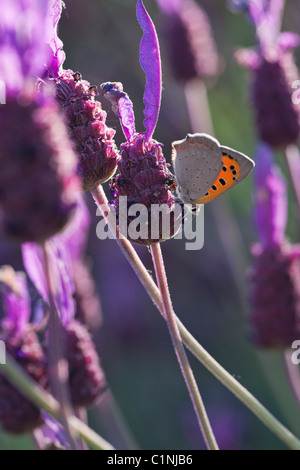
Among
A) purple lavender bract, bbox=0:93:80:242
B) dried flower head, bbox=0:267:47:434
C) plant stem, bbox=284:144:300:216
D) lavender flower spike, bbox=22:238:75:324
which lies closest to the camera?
purple lavender bract, bbox=0:93:80:242

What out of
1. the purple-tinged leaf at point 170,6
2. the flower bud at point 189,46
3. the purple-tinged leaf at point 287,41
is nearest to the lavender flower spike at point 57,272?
the purple-tinged leaf at point 287,41

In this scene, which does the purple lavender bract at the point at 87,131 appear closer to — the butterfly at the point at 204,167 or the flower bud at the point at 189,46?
the butterfly at the point at 204,167

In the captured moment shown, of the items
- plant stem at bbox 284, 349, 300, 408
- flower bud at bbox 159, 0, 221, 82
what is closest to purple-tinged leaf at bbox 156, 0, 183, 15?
flower bud at bbox 159, 0, 221, 82

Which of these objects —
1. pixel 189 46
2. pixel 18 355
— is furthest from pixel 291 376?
pixel 189 46

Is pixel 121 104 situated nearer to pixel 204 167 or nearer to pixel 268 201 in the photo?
pixel 204 167

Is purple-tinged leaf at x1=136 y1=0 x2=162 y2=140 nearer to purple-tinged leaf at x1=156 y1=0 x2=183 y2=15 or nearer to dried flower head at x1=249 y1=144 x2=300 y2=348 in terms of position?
dried flower head at x1=249 y1=144 x2=300 y2=348
